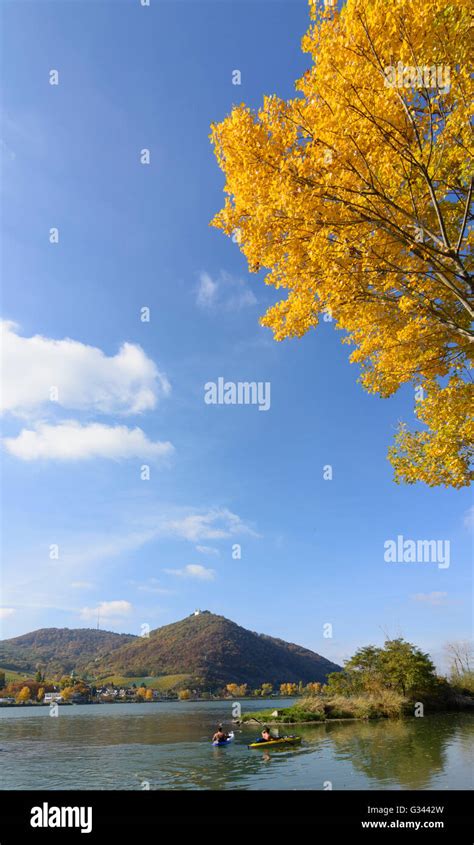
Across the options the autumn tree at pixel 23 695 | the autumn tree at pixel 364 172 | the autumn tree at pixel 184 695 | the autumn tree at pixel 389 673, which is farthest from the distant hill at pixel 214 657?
the autumn tree at pixel 364 172

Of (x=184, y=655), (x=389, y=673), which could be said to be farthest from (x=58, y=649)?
(x=389, y=673)

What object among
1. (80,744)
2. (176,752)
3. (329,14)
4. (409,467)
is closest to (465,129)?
(329,14)

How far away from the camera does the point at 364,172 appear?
570 cm

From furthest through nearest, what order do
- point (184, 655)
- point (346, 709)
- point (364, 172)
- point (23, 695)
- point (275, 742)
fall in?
point (184, 655), point (23, 695), point (346, 709), point (275, 742), point (364, 172)

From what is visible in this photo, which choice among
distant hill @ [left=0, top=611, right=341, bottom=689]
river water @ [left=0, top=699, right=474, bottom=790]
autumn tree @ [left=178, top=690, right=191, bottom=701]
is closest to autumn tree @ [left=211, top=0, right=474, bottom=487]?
river water @ [left=0, top=699, right=474, bottom=790]

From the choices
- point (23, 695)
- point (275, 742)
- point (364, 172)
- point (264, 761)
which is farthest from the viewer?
point (23, 695)

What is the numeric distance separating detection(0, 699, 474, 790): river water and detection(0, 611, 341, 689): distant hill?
297 ft

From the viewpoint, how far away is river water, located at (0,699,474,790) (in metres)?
14.0

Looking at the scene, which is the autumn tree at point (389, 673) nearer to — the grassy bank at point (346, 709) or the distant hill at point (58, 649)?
the grassy bank at point (346, 709)

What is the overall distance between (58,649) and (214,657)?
49.1 meters

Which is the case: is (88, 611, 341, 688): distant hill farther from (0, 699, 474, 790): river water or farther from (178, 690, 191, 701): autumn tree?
(0, 699, 474, 790): river water

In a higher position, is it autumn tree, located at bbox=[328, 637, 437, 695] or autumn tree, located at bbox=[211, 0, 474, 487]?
autumn tree, located at bbox=[211, 0, 474, 487]

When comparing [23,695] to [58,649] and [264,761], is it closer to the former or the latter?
[58,649]

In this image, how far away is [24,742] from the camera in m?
29.9
